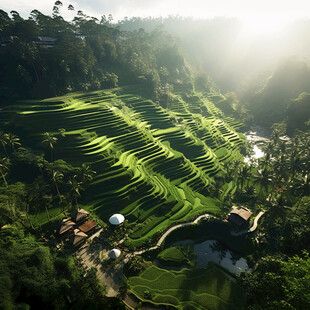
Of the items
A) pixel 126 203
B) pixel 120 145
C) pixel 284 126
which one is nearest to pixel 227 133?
pixel 284 126

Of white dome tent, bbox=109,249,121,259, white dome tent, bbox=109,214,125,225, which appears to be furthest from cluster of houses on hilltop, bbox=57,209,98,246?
white dome tent, bbox=109,249,121,259

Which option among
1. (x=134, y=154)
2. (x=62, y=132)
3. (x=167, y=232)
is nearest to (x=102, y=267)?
(x=167, y=232)

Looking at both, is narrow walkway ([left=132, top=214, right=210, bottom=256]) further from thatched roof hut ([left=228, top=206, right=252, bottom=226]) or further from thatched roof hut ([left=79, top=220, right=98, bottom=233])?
thatched roof hut ([left=79, top=220, right=98, bottom=233])

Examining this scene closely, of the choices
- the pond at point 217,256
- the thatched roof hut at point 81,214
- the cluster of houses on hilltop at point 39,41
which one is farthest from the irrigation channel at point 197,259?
the cluster of houses on hilltop at point 39,41

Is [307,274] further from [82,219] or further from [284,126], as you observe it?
[284,126]

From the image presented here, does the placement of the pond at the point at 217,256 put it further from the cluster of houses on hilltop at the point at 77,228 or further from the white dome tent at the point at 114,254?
the cluster of houses on hilltop at the point at 77,228

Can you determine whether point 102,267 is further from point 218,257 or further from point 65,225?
point 218,257
